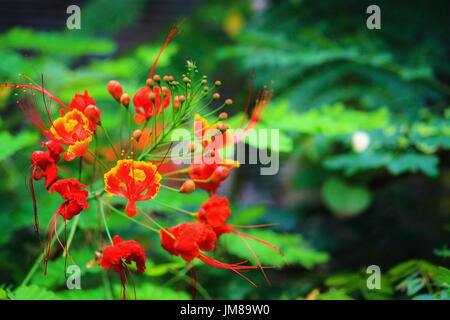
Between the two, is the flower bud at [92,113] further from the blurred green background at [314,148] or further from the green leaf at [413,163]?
the green leaf at [413,163]

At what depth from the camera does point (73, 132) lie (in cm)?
77

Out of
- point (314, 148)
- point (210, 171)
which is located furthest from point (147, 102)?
point (314, 148)

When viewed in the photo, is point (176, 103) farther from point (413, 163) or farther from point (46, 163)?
point (413, 163)

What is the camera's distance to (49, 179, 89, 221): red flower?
0.72 meters

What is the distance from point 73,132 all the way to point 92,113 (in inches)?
2.0

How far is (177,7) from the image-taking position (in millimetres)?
3230

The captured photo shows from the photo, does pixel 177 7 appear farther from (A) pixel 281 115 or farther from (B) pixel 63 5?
(A) pixel 281 115

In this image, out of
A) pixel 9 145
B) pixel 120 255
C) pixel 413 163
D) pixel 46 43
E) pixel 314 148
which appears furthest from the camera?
pixel 314 148

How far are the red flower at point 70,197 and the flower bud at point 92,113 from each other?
0.11 m

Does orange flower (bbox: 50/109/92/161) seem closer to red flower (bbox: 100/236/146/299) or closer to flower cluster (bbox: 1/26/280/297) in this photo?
flower cluster (bbox: 1/26/280/297)

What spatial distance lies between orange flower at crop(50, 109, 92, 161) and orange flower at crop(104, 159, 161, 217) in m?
0.08

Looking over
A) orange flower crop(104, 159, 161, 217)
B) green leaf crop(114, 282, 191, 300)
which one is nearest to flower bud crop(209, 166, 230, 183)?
orange flower crop(104, 159, 161, 217)
